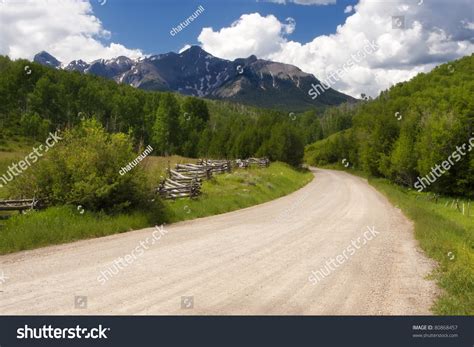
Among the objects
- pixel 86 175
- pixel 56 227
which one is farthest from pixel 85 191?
pixel 56 227

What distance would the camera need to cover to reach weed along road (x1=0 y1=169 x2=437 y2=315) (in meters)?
7.82

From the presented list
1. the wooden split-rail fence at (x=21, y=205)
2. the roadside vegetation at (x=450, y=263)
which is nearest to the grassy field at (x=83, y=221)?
the wooden split-rail fence at (x=21, y=205)

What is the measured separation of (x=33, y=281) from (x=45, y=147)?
8.64 m

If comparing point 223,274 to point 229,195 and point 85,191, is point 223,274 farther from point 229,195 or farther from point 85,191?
point 229,195

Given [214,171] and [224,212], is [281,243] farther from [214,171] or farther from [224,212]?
[214,171]

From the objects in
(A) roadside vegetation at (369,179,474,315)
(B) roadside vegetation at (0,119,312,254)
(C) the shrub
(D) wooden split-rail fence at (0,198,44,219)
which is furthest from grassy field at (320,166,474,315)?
(D) wooden split-rail fence at (0,198,44,219)

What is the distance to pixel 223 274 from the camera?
10000mm

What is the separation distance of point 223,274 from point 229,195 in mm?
16441

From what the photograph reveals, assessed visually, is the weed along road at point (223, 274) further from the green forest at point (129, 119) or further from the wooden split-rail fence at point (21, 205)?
the green forest at point (129, 119)

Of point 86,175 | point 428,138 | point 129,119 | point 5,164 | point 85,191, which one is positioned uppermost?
point 129,119

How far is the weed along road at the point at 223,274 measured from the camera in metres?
7.82

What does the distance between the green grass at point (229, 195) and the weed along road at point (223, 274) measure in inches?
138
